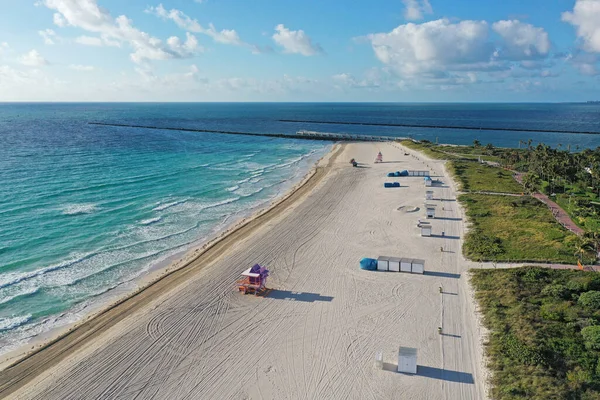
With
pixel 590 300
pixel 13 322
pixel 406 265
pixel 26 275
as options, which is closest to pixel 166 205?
pixel 26 275

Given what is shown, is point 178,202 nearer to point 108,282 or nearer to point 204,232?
point 204,232

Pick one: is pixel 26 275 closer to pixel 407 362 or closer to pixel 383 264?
pixel 383 264

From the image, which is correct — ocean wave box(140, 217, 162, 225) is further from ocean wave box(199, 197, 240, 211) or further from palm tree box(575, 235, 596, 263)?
palm tree box(575, 235, 596, 263)

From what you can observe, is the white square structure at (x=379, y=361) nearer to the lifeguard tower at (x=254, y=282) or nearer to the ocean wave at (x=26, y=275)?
the lifeguard tower at (x=254, y=282)

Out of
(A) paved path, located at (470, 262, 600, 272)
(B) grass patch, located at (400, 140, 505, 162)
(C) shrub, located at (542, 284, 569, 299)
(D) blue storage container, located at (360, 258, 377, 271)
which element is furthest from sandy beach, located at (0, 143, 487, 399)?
(B) grass patch, located at (400, 140, 505, 162)

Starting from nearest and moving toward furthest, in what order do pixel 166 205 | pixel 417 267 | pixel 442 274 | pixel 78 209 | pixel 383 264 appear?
pixel 442 274 < pixel 417 267 < pixel 383 264 < pixel 78 209 < pixel 166 205

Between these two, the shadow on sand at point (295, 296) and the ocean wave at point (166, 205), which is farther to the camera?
the ocean wave at point (166, 205)

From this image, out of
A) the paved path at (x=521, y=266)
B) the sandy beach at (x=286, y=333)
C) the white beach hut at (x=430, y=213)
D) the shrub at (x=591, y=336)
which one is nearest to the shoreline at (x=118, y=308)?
the sandy beach at (x=286, y=333)
